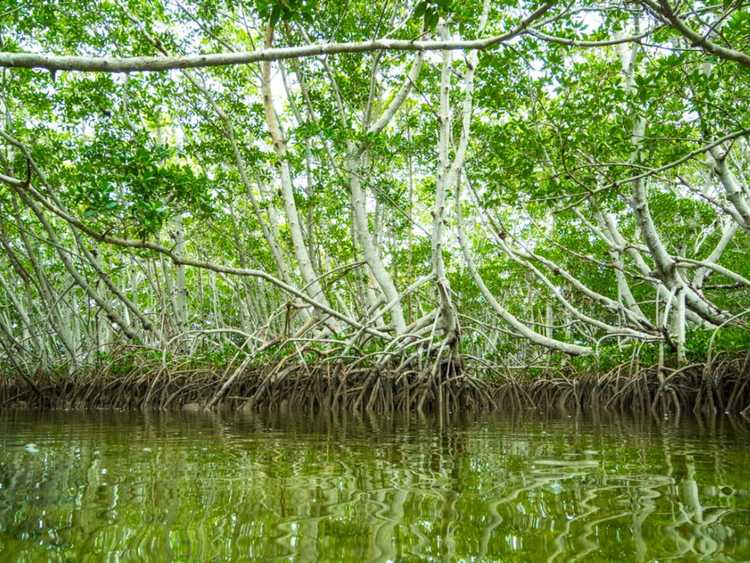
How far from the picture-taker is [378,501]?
1260 mm

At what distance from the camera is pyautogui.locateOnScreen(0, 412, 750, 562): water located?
3.00 ft

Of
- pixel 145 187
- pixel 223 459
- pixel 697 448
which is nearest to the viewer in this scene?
pixel 223 459

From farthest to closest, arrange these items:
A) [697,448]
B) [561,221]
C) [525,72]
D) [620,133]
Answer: [561,221] → [525,72] → [620,133] → [697,448]

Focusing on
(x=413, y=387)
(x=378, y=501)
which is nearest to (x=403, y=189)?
(x=413, y=387)

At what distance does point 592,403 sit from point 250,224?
784 centimetres

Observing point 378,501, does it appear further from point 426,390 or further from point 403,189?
point 403,189

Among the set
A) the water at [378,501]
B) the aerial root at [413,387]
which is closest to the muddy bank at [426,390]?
the aerial root at [413,387]

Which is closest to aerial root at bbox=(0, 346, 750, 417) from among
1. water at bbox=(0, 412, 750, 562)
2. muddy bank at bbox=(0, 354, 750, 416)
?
muddy bank at bbox=(0, 354, 750, 416)

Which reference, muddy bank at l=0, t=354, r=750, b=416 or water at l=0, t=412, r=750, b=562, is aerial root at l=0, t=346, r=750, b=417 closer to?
muddy bank at l=0, t=354, r=750, b=416

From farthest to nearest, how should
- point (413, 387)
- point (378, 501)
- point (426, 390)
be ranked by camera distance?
point (413, 387)
point (426, 390)
point (378, 501)

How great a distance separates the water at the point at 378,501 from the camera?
0.91 m

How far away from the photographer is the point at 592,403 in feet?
17.9

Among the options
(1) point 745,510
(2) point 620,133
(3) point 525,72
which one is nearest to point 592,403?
(2) point 620,133

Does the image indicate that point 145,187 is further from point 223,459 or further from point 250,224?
point 250,224
